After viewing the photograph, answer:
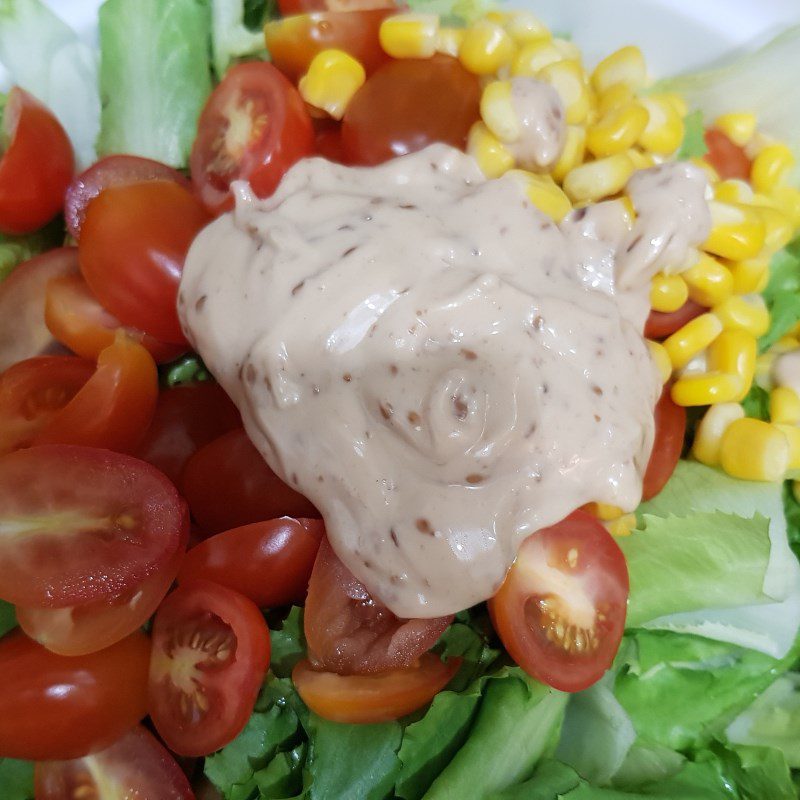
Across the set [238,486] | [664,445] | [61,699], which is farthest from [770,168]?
[61,699]

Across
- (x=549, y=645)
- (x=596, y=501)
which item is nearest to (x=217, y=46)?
(x=596, y=501)

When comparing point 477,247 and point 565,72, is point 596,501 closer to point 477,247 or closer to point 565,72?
point 477,247

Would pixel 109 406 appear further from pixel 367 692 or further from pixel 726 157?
pixel 726 157

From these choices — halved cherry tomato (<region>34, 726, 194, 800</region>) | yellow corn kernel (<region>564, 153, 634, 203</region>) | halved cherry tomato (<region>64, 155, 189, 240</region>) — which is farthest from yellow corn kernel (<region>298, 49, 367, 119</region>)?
halved cherry tomato (<region>34, 726, 194, 800</region>)

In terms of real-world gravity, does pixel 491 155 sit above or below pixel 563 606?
above

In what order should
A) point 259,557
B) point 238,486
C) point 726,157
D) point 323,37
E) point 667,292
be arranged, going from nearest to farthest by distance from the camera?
point 259,557
point 238,486
point 667,292
point 323,37
point 726,157

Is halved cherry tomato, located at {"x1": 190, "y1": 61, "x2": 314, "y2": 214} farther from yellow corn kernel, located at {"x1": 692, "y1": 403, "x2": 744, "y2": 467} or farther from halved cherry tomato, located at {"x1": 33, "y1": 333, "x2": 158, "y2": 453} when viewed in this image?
yellow corn kernel, located at {"x1": 692, "y1": 403, "x2": 744, "y2": 467}

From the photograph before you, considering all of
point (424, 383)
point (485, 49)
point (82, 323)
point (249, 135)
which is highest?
point (485, 49)

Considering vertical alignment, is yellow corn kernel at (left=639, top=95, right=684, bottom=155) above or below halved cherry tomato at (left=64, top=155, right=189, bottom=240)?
above
